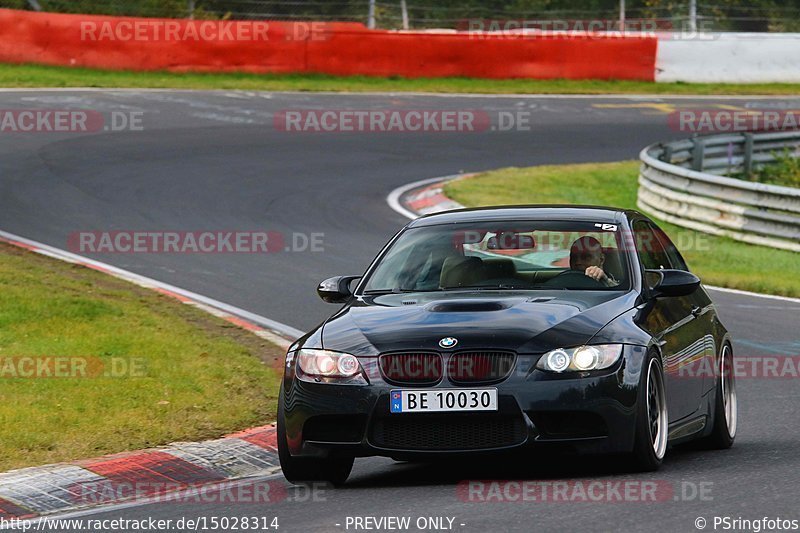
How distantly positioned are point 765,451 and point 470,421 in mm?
2094

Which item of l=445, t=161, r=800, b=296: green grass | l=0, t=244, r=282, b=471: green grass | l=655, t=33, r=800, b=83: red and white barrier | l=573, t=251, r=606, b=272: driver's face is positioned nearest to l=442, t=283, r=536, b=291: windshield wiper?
l=573, t=251, r=606, b=272: driver's face

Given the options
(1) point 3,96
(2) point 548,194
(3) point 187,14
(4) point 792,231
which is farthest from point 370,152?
(3) point 187,14

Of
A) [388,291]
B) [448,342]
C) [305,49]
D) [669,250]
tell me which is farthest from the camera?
[305,49]

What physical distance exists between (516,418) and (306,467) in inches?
44.9

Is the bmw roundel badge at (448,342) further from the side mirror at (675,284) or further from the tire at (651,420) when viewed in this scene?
the side mirror at (675,284)

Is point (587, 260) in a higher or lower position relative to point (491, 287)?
higher

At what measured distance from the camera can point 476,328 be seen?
7211 millimetres

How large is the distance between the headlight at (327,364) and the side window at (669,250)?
2.68m

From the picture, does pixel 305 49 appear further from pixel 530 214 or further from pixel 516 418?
pixel 516 418

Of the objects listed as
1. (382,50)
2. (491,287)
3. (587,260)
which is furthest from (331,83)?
(491,287)

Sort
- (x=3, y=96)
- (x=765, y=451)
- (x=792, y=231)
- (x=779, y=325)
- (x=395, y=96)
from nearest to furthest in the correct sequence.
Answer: (x=765, y=451) → (x=779, y=325) → (x=792, y=231) → (x=3, y=96) → (x=395, y=96)

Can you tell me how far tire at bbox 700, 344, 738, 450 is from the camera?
866cm

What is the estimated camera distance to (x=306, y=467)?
7477 millimetres

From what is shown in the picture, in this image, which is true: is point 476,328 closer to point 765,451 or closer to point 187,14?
point 765,451
